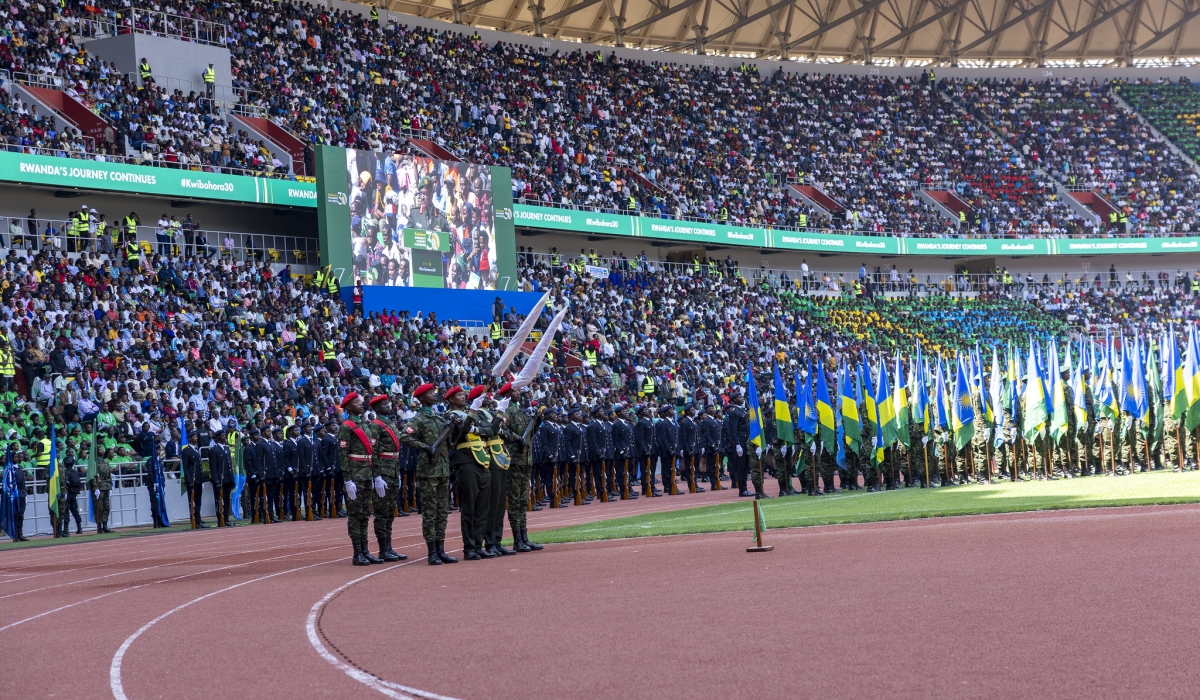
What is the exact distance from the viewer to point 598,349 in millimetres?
36875

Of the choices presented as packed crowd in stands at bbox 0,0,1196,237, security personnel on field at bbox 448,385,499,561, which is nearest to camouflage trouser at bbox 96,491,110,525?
packed crowd in stands at bbox 0,0,1196,237

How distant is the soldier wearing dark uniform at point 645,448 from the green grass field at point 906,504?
3.90 metres

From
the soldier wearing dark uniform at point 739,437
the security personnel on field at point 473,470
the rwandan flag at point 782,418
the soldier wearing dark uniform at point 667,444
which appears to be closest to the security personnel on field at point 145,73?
the soldier wearing dark uniform at point 667,444

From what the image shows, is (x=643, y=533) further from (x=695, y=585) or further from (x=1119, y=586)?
(x=1119, y=586)

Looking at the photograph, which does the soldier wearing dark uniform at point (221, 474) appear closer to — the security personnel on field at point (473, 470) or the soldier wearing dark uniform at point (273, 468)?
the soldier wearing dark uniform at point (273, 468)

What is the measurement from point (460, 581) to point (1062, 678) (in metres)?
6.25

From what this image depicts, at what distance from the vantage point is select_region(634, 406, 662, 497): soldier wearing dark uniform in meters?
24.7

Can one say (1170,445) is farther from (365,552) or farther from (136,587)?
(136,587)

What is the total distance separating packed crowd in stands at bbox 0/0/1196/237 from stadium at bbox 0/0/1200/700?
19 centimetres

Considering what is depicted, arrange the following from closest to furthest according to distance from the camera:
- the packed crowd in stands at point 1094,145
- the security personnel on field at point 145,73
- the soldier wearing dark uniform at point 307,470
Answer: the soldier wearing dark uniform at point 307,470, the security personnel on field at point 145,73, the packed crowd in stands at point 1094,145

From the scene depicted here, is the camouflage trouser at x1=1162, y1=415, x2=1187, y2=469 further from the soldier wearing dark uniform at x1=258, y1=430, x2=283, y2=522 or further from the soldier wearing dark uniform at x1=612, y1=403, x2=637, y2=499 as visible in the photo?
the soldier wearing dark uniform at x1=258, y1=430, x2=283, y2=522

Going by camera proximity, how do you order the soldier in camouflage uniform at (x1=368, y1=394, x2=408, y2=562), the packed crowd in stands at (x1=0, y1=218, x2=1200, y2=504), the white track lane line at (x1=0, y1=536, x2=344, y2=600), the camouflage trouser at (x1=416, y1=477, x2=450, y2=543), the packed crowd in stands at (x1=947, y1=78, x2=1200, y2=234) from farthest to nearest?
the packed crowd in stands at (x1=947, y1=78, x2=1200, y2=234) → the packed crowd in stands at (x1=0, y1=218, x2=1200, y2=504) → the soldier in camouflage uniform at (x1=368, y1=394, x2=408, y2=562) → the white track lane line at (x1=0, y1=536, x2=344, y2=600) → the camouflage trouser at (x1=416, y1=477, x2=450, y2=543)

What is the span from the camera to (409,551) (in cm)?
1511

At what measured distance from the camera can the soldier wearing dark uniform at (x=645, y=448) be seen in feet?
80.9
